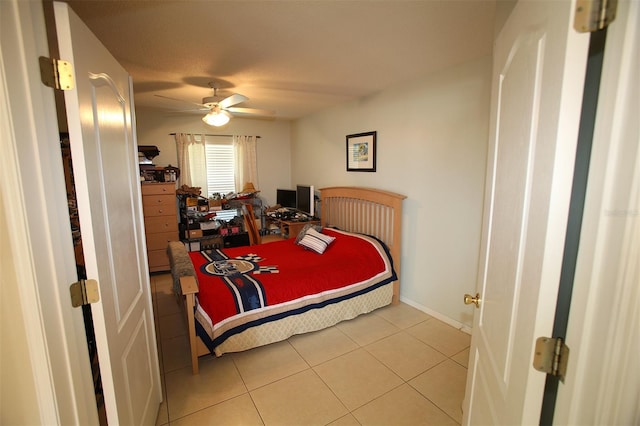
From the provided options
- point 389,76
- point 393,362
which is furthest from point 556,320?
point 389,76

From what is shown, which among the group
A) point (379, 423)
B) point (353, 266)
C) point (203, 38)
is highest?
point (203, 38)

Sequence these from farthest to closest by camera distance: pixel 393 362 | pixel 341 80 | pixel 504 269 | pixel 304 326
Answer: pixel 341 80 → pixel 304 326 → pixel 393 362 → pixel 504 269

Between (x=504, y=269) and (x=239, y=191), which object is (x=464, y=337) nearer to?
(x=504, y=269)

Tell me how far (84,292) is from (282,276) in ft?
5.62

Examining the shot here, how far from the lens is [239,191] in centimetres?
548

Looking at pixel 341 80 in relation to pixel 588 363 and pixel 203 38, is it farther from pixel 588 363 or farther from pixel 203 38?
pixel 588 363

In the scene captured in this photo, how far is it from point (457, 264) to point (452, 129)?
129 centimetres

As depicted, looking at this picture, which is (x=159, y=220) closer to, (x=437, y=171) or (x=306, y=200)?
(x=306, y=200)

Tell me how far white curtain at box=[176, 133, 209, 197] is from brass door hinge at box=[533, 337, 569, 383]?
17.1ft

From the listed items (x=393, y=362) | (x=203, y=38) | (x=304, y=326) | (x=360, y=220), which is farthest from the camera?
(x=360, y=220)

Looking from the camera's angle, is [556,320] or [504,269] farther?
[504,269]

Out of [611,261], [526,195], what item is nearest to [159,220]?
[526,195]

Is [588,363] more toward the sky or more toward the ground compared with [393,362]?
more toward the sky

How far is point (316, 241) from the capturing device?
3432mm
